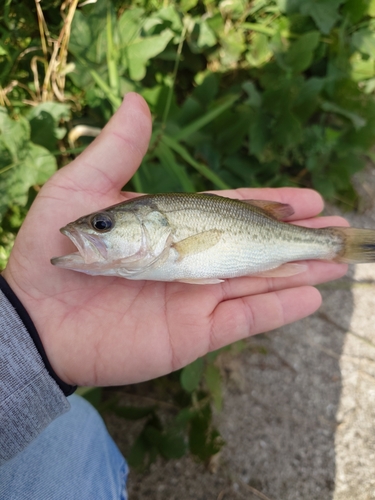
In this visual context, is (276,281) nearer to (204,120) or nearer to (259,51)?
(204,120)

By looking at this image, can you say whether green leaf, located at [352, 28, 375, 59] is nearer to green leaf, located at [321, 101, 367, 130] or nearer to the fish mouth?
green leaf, located at [321, 101, 367, 130]

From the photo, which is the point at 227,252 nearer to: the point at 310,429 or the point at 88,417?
the point at 88,417

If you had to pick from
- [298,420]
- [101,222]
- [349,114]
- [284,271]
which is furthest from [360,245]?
[101,222]

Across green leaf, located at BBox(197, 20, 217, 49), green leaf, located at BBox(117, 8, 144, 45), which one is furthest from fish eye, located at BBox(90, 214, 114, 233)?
green leaf, located at BBox(197, 20, 217, 49)

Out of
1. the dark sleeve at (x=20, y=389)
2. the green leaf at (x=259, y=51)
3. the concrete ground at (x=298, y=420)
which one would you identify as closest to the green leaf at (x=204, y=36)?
the green leaf at (x=259, y=51)

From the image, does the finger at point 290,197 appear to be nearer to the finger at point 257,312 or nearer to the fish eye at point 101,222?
the finger at point 257,312

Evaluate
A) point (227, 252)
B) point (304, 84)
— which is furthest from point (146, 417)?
point (304, 84)
